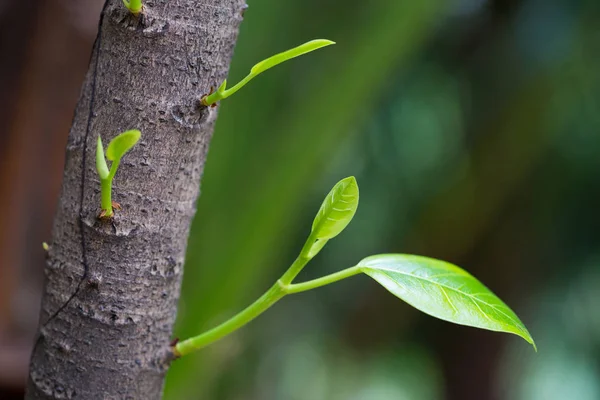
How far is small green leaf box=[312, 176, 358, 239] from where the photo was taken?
0.65 ft

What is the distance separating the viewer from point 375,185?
1177mm

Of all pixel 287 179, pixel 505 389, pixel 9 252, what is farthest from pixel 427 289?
pixel 505 389

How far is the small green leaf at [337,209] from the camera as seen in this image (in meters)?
0.20

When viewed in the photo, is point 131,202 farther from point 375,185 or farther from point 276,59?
point 375,185

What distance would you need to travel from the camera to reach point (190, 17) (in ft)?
0.68

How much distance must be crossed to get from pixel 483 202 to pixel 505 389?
380mm

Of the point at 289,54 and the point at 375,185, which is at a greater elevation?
the point at 289,54

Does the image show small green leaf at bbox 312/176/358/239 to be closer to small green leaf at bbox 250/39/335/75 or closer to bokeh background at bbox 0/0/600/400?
small green leaf at bbox 250/39/335/75

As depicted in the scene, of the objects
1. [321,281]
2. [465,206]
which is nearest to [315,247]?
[321,281]

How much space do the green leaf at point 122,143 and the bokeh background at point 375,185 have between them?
587 mm

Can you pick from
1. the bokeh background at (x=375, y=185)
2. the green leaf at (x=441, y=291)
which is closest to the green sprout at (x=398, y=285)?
the green leaf at (x=441, y=291)

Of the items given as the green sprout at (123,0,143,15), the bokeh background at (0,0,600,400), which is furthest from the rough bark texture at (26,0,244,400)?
the bokeh background at (0,0,600,400)

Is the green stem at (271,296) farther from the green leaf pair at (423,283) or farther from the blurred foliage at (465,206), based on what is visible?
the blurred foliage at (465,206)

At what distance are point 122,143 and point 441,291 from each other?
0.12m
